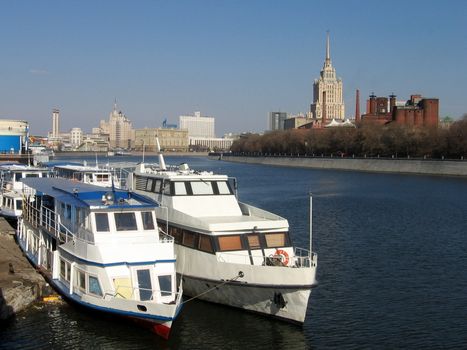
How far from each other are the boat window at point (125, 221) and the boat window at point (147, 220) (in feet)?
1.10

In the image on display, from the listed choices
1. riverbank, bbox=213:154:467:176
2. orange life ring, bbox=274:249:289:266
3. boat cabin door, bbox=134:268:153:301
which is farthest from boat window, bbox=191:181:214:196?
riverbank, bbox=213:154:467:176

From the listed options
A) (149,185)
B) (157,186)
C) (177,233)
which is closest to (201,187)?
(157,186)

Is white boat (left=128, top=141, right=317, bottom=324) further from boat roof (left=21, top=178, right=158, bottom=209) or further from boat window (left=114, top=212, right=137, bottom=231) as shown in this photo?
boat window (left=114, top=212, right=137, bottom=231)

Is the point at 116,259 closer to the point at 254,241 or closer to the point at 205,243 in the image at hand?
the point at 205,243

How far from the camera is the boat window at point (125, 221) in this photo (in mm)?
19234

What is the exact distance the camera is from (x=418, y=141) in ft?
352

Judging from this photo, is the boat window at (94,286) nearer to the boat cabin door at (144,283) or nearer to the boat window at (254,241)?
the boat cabin door at (144,283)

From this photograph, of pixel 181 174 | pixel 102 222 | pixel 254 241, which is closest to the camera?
pixel 102 222

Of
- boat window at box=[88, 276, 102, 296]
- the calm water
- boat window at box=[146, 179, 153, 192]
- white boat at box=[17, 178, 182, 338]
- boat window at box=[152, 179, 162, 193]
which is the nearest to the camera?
white boat at box=[17, 178, 182, 338]

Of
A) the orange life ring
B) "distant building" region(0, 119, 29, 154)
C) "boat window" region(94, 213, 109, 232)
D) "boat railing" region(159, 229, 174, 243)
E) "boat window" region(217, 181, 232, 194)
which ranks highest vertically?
"distant building" region(0, 119, 29, 154)

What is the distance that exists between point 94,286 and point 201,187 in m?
6.80

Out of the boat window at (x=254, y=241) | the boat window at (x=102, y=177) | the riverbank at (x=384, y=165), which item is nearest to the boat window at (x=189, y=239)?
the boat window at (x=254, y=241)

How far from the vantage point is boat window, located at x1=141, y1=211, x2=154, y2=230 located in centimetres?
1959

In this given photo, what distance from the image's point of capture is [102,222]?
19.1 m
